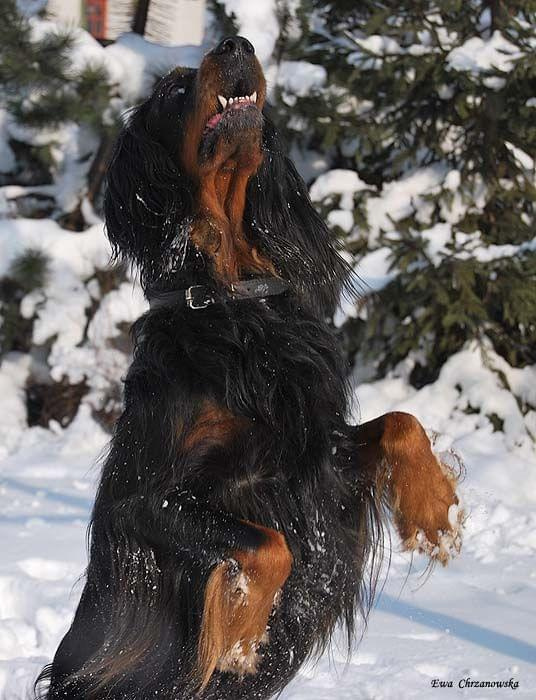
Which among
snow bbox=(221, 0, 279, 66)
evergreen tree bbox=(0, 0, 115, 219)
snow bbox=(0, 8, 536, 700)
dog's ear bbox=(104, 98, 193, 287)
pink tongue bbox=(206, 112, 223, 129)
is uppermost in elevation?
pink tongue bbox=(206, 112, 223, 129)

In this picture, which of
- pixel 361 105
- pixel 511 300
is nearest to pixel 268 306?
pixel 511 300

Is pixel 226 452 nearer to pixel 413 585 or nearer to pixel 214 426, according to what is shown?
pixel 214 426

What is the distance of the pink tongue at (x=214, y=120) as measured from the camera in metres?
2.77

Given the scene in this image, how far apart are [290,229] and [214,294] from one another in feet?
1.20

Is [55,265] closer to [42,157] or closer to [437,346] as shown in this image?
[42,157]

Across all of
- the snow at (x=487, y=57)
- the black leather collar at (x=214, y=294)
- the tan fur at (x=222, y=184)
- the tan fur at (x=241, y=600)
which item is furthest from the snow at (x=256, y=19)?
the tan fur at (x=241, y=600)

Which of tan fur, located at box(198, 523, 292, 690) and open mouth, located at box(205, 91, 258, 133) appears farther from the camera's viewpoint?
open mouth, located at box(205, 91, 258, 133)

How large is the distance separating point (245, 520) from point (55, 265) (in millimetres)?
5120

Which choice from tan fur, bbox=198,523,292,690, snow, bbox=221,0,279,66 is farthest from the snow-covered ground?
snow, bbox=221,0,279,66

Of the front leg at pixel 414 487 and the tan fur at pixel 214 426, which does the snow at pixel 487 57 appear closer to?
the front leg at pixel 414 487

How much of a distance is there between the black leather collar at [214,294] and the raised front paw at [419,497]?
0.50 metres

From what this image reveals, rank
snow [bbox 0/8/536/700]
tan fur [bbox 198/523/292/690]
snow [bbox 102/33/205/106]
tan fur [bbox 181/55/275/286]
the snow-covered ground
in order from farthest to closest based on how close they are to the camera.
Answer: snow [bbox 102/33/205/106] → snow [bbox 0/8/536/700] → the snow-covered ground → tan fur [bbox 181/55/275/286] → tan fur [bbox 198/523/292/690]

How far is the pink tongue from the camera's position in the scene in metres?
2.77

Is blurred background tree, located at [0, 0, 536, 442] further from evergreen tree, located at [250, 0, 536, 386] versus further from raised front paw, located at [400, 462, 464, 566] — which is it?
raised front paw, located at [400, 462, 464, 566]
